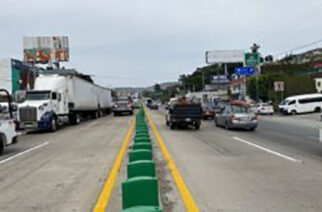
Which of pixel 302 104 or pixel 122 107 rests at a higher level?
pixel 122 107

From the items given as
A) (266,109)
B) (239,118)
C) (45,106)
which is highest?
(45,106)

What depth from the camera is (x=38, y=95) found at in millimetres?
26094

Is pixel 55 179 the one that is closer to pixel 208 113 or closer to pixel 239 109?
pixel 239 109

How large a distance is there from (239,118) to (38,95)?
44.0 feet

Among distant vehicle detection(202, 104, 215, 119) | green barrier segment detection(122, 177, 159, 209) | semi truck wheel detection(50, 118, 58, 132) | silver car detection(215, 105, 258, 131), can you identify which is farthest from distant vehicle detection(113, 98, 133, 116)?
green barrier segment detection(122, 177, 159, 209)

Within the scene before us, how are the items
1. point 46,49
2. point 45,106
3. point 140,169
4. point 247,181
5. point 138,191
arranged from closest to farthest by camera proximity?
point 138,191
point 140,169
point 247,181
point 45,106
point 46,49

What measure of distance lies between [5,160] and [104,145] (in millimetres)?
4195

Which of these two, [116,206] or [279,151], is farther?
[279,151]

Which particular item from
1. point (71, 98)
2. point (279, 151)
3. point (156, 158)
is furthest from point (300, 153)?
point (71, 98)

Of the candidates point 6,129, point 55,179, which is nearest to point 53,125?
point 6,129

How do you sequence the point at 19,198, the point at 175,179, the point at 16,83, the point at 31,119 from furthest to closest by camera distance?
the point at 16,83
the point at 31,119
the point at 175,179
the point at 19,198

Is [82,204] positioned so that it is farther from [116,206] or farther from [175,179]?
[175,179]

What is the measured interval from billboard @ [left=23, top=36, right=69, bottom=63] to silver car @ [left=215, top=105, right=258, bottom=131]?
52.7m

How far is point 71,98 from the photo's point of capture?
30.8m
